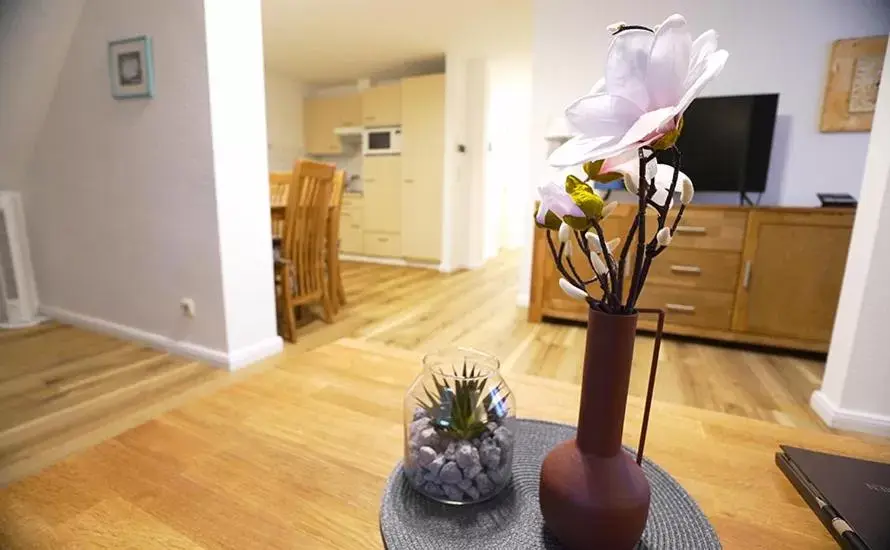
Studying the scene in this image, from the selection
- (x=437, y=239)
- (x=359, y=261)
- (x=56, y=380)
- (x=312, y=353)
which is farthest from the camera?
(x=359, y=261)

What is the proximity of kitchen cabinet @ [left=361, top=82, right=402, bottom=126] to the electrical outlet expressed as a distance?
11.1ft

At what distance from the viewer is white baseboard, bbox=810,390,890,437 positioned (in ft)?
5.20

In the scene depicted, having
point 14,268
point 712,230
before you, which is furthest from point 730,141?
point 14,268

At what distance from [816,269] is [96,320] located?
13.5ft

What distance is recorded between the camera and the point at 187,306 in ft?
6.92

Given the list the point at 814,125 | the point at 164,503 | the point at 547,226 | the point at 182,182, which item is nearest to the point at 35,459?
the point at 182,182

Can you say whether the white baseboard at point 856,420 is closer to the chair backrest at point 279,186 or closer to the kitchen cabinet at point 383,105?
the chair backrest at point 279,186

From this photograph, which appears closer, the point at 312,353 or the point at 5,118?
the point at 312,353

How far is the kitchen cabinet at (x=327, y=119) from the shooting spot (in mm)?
5332

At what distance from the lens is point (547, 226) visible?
0.45m

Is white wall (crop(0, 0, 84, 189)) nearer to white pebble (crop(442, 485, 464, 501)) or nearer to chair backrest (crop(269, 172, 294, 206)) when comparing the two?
chair backrest (crop(269, 172, 294, 206))

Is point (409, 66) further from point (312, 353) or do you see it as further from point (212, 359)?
point (312, 353)

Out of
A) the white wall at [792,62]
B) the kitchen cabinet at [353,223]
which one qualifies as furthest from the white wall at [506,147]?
the white wall at [792,62]

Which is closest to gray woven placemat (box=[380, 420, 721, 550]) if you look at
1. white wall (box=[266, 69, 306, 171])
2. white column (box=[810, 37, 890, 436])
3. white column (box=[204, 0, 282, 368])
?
white column (box=[810, 37, 890, 436])
